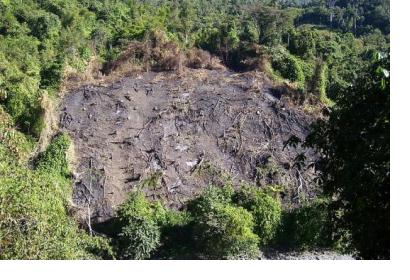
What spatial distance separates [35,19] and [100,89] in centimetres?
495

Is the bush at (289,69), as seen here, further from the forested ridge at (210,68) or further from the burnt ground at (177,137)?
the burnt ground at (177,137)

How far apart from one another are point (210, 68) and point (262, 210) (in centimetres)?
666

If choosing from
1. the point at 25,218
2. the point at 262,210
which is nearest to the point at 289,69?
the point at 262,210

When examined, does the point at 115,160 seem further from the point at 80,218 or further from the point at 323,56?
the point at 323,56

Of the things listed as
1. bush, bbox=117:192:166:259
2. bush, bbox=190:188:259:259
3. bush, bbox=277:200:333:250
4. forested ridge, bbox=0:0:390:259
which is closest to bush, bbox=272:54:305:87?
forested ridge, bbox=0:0:390:259

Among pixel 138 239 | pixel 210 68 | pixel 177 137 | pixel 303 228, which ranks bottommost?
pixel 303 228

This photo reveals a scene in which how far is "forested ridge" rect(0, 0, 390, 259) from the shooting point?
2535mm

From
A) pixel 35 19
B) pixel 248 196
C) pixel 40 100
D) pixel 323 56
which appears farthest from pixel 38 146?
pixel 323 56

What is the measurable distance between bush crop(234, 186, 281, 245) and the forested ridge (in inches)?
0.9

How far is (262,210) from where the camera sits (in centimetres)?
758

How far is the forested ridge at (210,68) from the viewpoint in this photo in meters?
2.54

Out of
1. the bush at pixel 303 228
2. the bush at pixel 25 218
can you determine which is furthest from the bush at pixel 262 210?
the bush at pixel 25 218

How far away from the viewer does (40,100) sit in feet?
32.2

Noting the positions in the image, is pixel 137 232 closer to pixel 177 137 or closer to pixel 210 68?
pixel 177 137
